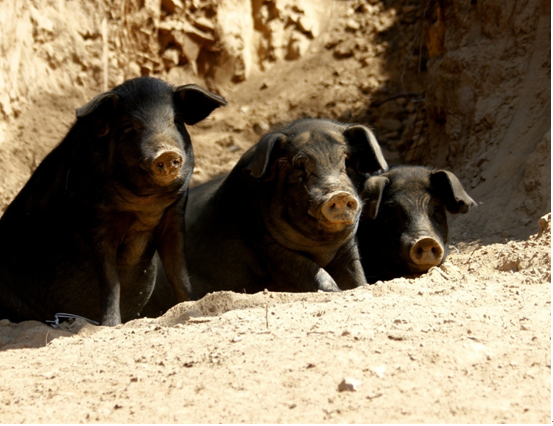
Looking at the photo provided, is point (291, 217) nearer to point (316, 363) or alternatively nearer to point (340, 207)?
point (340, 207)

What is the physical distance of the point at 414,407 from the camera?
323cm

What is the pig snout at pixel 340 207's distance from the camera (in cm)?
596

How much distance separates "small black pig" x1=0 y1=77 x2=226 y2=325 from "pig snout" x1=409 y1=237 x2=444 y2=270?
196cm

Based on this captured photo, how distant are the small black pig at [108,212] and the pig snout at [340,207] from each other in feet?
3.59

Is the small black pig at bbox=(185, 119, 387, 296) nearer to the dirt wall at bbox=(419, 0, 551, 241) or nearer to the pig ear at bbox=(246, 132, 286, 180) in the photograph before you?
the pig ear at bbox=(246, 132, 286, 180)

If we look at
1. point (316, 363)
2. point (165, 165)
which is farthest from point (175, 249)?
point (316, 363)

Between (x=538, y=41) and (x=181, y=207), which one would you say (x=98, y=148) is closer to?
(x=181, y=207)

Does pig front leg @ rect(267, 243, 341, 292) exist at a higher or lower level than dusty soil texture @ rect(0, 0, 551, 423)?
lower

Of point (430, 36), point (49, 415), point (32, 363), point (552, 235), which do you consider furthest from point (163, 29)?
point (49, 415)

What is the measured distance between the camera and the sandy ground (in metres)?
3.31

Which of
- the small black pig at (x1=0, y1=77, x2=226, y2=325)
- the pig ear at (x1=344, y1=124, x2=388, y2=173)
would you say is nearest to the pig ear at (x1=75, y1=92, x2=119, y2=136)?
the small black pig at (x1=0, y1=77, x2=226, y2=325)

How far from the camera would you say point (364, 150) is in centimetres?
676

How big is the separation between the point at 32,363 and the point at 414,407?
2.21 meters

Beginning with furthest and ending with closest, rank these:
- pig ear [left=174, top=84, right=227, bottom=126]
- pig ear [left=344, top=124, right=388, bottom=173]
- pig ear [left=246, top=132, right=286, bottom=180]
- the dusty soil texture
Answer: pig ear [left=344, top=124, right=388, bottom=173]
pig ear [left=246, top=132, right=286, bottom=180]
pig ear [left=174, top=84, right=227, bottom=126]
the dusty soil texture
